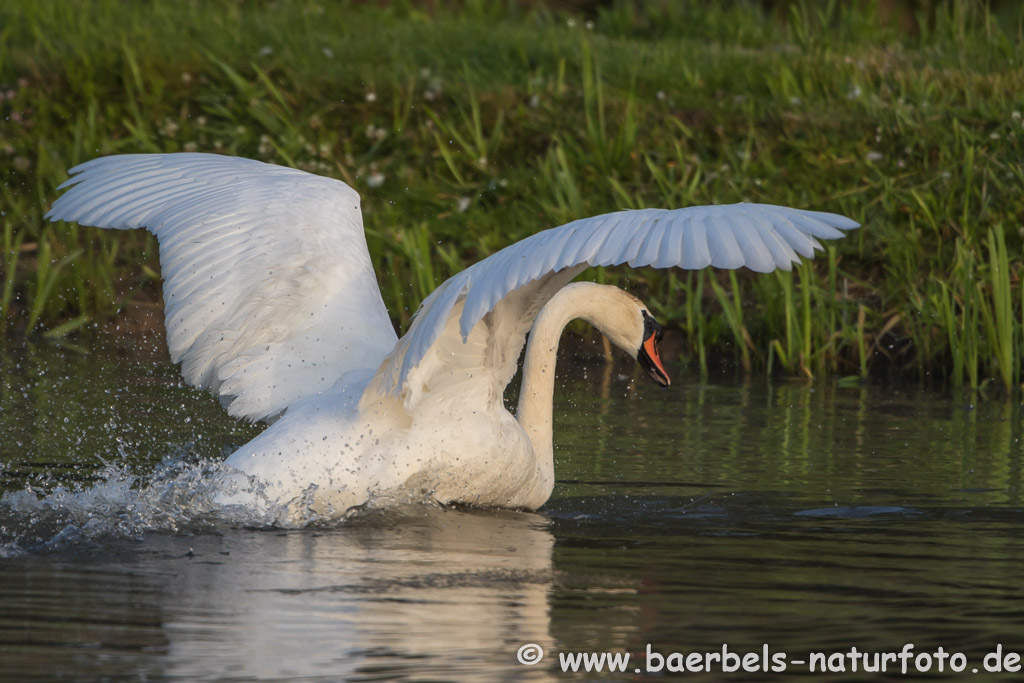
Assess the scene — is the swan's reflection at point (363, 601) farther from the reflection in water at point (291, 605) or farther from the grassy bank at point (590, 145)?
the grassy bank at point (590, 145)

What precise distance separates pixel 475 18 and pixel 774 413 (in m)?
6.78

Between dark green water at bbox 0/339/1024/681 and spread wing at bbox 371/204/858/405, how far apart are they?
608 mm

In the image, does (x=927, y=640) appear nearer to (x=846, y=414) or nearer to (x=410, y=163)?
(x=846, y=414)

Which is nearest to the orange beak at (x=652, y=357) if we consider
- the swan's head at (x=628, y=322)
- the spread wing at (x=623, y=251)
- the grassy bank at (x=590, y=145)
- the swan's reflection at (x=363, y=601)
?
the swan's head at (x=628, y=322)

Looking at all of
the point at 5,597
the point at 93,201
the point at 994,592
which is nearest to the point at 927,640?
the point at 994,592

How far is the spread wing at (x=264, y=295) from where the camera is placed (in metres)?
5.44

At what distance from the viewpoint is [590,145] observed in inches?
393

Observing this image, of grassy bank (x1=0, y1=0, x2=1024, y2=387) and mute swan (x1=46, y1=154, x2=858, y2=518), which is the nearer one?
mute swan (x1=46, y1=154, x2=858, y2=518)

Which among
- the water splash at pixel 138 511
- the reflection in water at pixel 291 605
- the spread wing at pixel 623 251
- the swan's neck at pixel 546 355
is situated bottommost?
the reflection in water at pixel 291 605

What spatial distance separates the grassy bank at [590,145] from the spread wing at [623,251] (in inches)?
149

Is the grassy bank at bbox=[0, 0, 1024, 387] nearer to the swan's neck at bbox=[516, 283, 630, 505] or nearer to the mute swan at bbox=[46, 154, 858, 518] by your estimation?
the mute swan at bbox=[46, 154, 858, 518]

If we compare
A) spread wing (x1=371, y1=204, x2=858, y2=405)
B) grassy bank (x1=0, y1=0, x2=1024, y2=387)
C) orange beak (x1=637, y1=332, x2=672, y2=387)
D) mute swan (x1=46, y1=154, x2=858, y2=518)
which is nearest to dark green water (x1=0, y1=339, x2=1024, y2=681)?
mute swan (x1=46, y1=154, x2=858, y2=518)

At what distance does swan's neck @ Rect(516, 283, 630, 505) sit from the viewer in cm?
538

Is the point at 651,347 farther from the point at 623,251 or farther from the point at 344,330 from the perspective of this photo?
the point at 623,251
